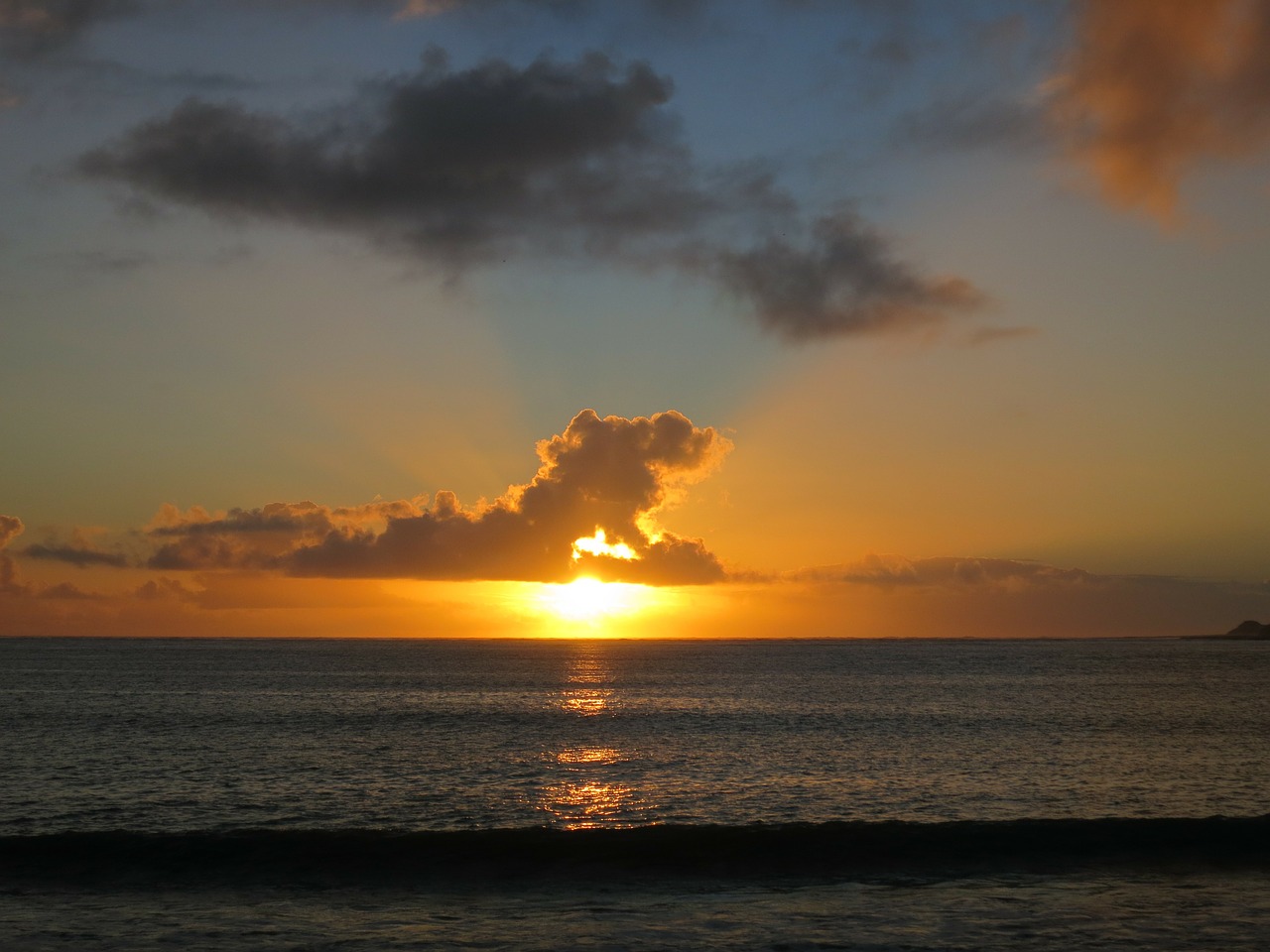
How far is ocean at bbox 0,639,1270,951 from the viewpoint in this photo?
2428cm

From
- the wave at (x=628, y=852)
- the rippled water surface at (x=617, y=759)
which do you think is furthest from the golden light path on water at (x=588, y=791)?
the wave at (x=628, y=852)

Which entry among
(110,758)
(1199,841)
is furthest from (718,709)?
(1199,841)

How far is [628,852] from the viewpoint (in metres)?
33.0

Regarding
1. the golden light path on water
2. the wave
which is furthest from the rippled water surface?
the wave

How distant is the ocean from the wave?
5.7 inches

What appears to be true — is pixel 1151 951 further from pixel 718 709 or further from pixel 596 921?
pixel 718 709

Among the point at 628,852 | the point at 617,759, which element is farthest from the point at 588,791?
the point at 628,852

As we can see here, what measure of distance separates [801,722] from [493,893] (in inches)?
2303

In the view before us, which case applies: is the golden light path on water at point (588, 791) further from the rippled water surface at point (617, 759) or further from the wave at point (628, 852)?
the wave at point (628, 852)

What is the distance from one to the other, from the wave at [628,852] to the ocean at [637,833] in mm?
145

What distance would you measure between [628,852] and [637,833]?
2531 millimetres

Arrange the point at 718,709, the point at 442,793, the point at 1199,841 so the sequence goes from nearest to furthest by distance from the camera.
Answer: the point at 1199,841
the point at 442,793
the point at 718,709

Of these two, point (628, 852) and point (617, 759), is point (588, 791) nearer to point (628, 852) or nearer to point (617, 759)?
point (617, 759)

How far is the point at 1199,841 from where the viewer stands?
33312mm
